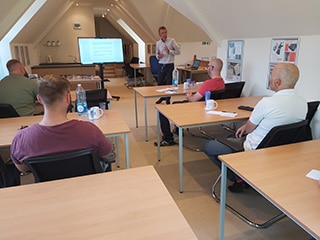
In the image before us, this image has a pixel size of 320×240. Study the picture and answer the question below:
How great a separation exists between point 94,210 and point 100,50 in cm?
489

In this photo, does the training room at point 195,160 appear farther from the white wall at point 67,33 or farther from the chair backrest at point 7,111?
the white wall at point 67,33

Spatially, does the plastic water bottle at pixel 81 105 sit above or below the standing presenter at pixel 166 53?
below

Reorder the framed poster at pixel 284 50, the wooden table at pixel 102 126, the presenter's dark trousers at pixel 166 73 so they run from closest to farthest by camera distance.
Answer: the wooden table at pixel 102 126
the framed poster at pixel 284 50
the presenter's dark trousers at pixel 166 73

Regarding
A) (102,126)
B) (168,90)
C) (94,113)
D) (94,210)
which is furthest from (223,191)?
(168,90)

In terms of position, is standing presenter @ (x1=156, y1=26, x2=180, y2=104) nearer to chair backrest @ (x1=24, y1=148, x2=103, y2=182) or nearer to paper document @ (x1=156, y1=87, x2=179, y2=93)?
paper document @ (x1=156, y1=87, x2=179, y2=93)

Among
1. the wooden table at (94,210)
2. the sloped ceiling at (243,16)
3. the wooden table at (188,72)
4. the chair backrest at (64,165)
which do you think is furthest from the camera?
the wooden table at (188,72)

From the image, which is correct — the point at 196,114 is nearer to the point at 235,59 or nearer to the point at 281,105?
the point at 281,105

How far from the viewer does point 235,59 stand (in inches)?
154

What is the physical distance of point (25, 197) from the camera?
1174 millimetres

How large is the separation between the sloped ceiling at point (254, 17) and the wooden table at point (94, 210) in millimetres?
2139

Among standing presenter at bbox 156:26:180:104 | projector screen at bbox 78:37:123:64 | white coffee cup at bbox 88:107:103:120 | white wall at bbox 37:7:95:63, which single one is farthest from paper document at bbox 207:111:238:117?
white wall at bbox 37:7:95:63

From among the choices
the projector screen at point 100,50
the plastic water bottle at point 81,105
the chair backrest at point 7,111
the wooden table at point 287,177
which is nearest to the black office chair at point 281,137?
the wooden table at point 287,177

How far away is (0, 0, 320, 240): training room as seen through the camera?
1028mm

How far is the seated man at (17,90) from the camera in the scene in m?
2.81
